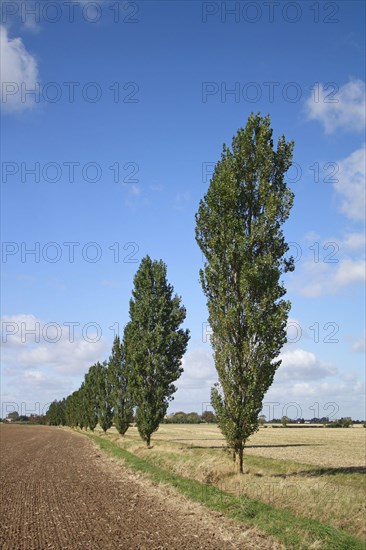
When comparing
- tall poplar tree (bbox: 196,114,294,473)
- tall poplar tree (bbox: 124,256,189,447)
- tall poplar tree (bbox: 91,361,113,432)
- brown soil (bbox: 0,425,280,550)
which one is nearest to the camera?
brown soil (bbox: 0,425,280,550)

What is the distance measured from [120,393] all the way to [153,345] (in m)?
19.5

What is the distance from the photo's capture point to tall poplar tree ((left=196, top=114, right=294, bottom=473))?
18500 millimetres

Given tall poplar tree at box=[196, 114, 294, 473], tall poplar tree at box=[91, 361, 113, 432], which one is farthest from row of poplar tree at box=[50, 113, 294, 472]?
tall poplar tree at box=[91, 361, 113, 432]

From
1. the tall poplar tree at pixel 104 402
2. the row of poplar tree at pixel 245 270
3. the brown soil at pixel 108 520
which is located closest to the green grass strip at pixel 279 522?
the brown soil at pixel 108 520

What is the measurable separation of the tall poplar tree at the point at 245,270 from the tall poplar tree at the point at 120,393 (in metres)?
33.7

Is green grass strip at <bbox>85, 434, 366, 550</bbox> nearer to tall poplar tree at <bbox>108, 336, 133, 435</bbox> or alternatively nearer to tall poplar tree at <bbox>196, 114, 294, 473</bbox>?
tall poplar tree at <bbox>196, 114, 294, 473</bbox>

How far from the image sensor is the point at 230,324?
19.2m

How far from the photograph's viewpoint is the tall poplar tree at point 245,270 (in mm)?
18500

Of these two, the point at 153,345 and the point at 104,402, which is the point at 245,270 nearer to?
the point at 153,345

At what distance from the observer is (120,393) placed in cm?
5362

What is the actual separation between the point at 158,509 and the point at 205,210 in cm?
1297

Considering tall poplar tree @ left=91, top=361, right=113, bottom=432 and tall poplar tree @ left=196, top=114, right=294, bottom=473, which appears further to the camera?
tall poplar tree @ left=91, top=361, right=113, bottom=432

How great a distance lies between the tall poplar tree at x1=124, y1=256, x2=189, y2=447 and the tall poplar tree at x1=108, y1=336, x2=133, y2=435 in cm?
1509

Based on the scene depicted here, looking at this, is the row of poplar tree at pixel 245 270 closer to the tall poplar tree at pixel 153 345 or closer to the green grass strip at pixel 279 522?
the green grass strip at pixel 279 522
